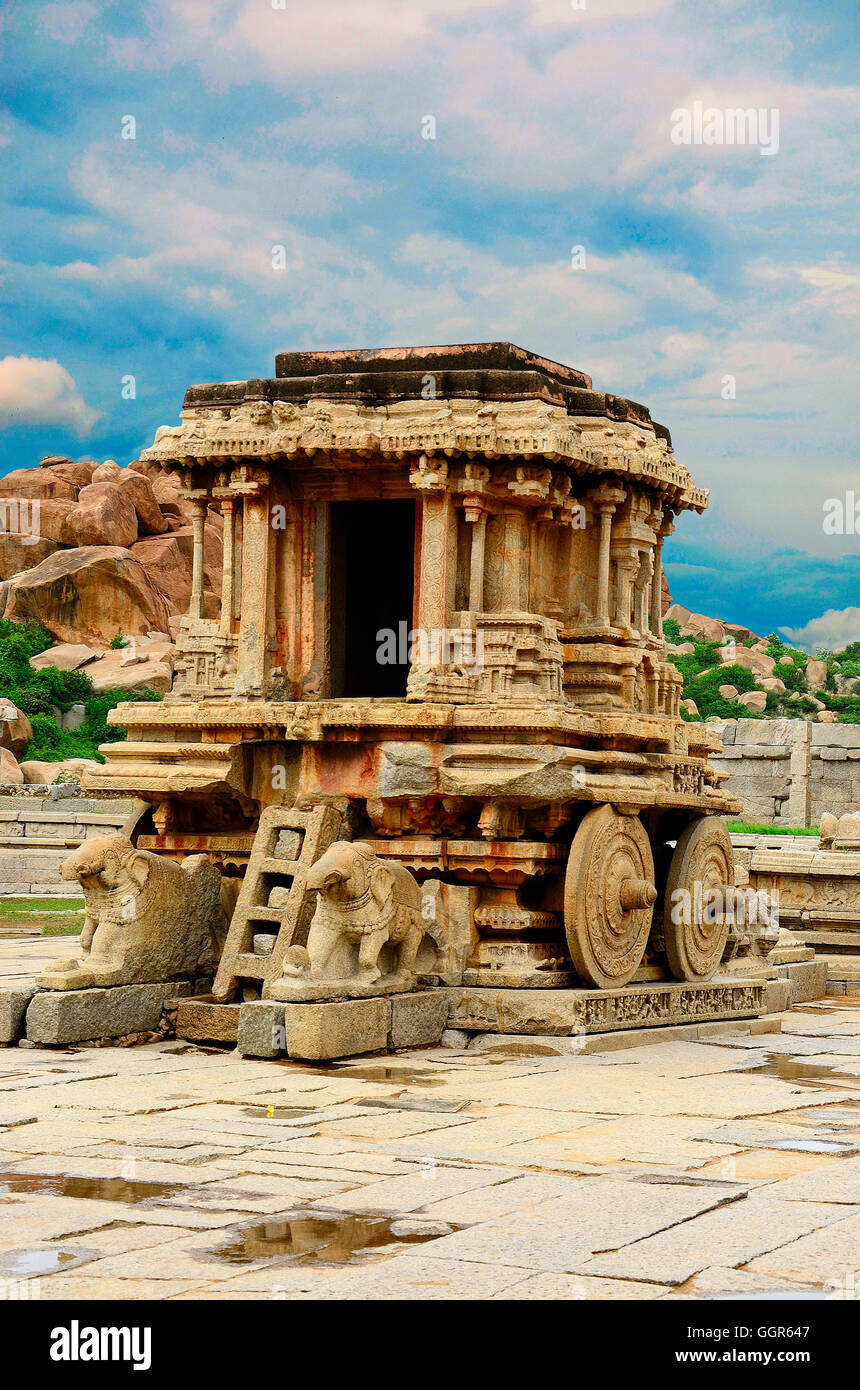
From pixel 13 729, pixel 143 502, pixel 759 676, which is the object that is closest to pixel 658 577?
pixel 13 729

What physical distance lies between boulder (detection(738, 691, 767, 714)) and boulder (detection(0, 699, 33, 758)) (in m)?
27.5

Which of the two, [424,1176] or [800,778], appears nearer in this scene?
[424,1176]

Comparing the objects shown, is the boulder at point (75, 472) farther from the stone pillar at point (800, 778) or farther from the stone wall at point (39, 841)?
the stone pillar at point (800, 778)

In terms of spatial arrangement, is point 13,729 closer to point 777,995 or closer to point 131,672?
point 131,672

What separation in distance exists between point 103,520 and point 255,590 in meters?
41.3

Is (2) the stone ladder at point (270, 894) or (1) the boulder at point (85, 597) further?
(1) the boulder at point (85, 597)

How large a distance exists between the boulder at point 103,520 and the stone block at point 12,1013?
43094 millimetres

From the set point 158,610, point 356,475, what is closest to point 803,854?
point 356,475

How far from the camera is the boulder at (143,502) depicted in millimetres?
53938

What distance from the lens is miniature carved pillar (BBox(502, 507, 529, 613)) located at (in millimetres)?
11414

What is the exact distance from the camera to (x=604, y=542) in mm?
11883

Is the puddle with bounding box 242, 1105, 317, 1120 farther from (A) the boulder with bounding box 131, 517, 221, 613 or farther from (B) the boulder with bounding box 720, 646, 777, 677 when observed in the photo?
(B) the boulder with bounding box 720, 646, 777, 677

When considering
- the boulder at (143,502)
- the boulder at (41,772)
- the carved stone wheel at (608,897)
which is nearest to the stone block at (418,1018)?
the carved stone wheel at (608,897)
